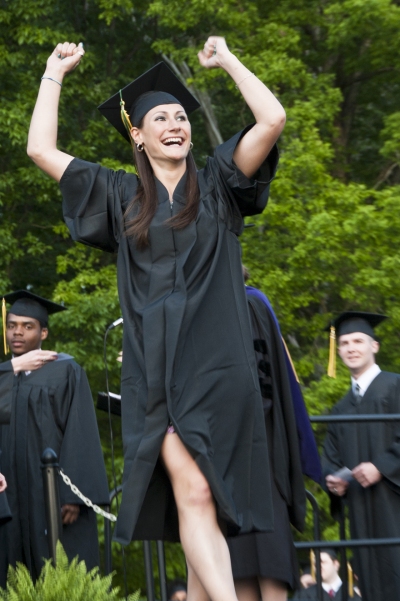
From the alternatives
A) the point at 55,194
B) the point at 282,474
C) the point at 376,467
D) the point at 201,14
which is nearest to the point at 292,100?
the point at 201,14

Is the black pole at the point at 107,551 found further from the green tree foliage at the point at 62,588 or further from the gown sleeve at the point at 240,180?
the gown sleeve at the point at 240,180

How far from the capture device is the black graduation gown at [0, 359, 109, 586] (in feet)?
20.9

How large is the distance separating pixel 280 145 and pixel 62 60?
1019 centimetres

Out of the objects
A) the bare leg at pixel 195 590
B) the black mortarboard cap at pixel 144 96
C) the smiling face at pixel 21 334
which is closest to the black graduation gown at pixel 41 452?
the smiling face at pixel 21 334

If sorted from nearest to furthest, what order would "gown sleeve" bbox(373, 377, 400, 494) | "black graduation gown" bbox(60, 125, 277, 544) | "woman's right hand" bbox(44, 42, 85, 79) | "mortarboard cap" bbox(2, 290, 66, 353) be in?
"black graduation gown" bbox(60, 125, 277, 544), "woman's right hand" bbox(44, 42, 85, 79), "gown sleeve" bbox(373, 377, 400, 494), "mortarboard cap" bbox(2, 290, 66, 353)

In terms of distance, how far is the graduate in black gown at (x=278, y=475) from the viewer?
400 centimetres

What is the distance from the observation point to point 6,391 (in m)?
6.27

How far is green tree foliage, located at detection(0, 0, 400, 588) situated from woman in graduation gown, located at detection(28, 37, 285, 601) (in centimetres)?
790

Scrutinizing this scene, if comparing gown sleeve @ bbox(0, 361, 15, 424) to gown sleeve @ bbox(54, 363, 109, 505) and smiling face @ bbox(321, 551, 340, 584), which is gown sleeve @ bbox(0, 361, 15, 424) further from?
smiling face @ bbox(321, 551, 340, 584)

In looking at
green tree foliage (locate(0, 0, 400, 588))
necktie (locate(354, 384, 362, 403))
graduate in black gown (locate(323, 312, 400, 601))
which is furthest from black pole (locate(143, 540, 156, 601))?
green tree foliage (locate(0, 0, 400, 588))

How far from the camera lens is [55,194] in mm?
14383

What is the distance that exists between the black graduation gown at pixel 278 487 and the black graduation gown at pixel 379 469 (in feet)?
5.74

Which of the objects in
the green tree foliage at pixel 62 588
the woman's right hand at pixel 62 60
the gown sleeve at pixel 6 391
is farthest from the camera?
the gown sleeve at pixel 6 391

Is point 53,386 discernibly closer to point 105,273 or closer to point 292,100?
point 105,273
